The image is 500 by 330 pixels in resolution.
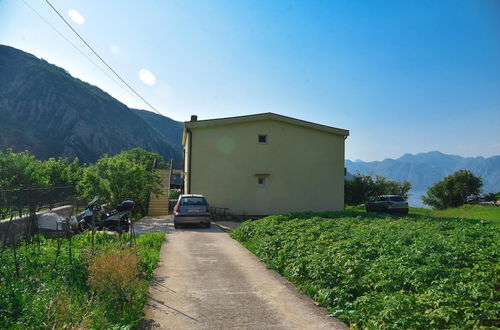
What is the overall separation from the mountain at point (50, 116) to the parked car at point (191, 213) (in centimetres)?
9052

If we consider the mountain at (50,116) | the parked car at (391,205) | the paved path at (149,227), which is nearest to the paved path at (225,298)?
the paved path at (149,227)

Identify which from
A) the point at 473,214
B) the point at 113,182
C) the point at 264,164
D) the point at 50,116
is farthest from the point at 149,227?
the point at 50,116

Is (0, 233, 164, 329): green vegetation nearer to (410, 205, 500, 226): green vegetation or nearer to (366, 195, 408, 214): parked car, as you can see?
(410, 205, 500, 226): green vegetation

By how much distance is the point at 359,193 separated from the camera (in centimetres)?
3291

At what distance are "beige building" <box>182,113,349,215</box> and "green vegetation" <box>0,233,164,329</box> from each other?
12.5 metres

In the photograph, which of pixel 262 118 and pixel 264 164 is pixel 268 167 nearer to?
pixel 264 164

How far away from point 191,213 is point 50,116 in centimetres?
10983

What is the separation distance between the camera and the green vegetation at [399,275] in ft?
12.5

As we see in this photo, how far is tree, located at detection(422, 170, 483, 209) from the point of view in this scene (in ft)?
124

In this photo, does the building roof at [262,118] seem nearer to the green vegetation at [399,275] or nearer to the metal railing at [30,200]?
the metal railing at [30,200]

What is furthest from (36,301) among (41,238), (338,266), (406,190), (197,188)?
(406,190)

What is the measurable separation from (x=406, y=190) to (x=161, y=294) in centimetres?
4144

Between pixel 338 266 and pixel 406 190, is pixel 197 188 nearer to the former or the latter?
pixel 338 266

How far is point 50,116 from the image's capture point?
105812mm
